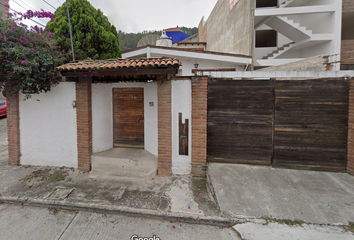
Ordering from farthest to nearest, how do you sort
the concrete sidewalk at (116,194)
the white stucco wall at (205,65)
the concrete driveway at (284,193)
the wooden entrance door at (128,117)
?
the white stucco wall at (205,65) → the wooden entrance door at (128,117) → the concrete sidewalk at (116,194) → the concrete driveway at (284,193)

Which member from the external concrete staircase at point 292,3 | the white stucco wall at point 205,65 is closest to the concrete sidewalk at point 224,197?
the white stucco wall at point 205,65

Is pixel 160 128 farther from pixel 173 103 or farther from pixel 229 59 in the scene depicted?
pixel 229 59

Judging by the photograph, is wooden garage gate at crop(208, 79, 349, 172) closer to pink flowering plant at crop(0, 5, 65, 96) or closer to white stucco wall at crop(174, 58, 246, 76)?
white stucco wall at crop(174, 58, 246, 76)

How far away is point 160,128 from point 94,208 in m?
2.18

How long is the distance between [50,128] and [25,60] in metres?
1.82

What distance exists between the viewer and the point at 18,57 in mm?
3926

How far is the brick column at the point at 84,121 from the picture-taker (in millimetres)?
4426

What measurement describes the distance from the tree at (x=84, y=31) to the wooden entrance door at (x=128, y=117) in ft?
24.4

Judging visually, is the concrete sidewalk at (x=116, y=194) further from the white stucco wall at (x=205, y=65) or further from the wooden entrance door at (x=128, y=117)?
the white stucco wall at (x=205, y=65)

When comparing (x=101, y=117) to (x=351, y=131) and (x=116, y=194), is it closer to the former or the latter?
(x=116, y=194)

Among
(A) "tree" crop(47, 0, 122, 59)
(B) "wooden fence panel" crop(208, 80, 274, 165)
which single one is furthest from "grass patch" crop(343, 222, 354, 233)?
(A) "tree" crop(47, 0, 122, 59)

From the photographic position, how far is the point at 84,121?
4.46 m

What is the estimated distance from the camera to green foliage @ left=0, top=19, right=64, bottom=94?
388cm

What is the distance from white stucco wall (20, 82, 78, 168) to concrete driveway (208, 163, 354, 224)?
4.01 m
